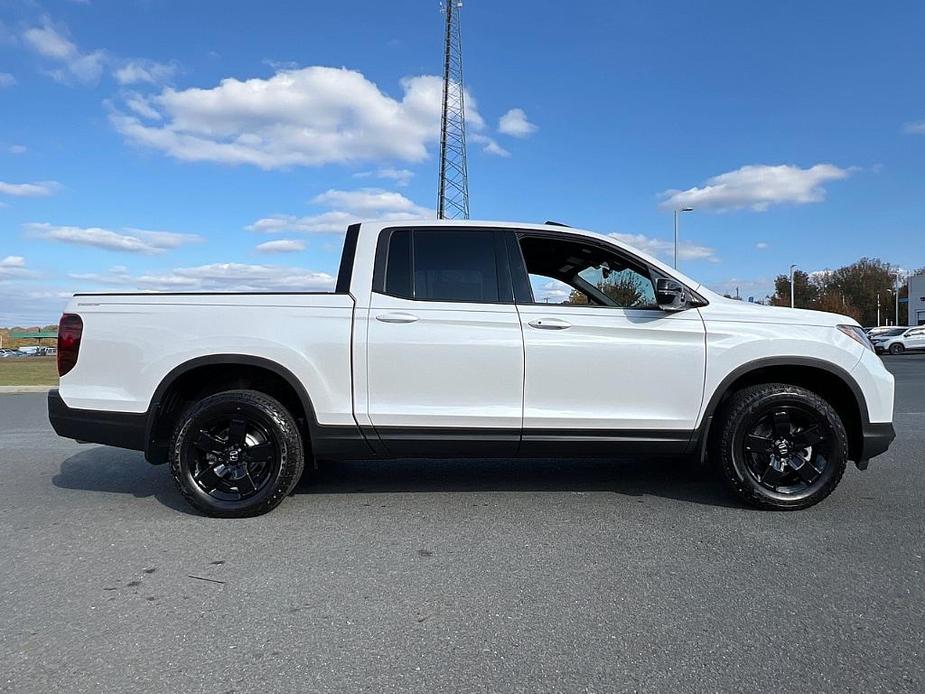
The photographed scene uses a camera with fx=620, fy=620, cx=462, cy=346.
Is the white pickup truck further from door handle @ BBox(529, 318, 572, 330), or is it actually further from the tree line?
the tree line

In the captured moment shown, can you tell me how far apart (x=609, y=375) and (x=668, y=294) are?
624 mm

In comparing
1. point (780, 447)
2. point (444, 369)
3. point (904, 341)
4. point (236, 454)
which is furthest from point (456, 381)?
point (904, 341)

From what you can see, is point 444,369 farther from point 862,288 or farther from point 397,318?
point 862,288

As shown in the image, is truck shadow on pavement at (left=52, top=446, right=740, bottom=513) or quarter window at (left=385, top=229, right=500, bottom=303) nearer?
quarter window at (left=385, top=229, right=500, bottom=303)

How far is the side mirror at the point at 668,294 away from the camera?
153 inches

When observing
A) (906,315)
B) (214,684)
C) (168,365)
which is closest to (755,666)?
(214,684)

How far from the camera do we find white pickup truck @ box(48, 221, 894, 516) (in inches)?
155

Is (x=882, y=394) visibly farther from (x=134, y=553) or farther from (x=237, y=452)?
(x=134, y=553)

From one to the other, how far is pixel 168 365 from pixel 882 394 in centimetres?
461

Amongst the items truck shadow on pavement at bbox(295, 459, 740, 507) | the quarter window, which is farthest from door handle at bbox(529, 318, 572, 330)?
truck shadow on pavement at bbox(295, 459, 740, 507)

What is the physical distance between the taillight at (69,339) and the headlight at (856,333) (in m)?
4.94

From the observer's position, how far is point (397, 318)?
3949mm

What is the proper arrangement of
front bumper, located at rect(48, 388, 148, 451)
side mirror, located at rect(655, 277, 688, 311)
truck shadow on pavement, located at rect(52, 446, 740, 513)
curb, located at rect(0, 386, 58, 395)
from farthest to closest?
1. curb, located at rect(0, 386, 58, 395)
2. truck shadow on pavement, located at rect(52, 446, 740, 513)
3. front bumper, located at rect(48, 388, 148, 451)
4. side mirror, located at rect(655, 277, 688, 311)

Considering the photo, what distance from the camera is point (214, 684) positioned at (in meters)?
2.19
